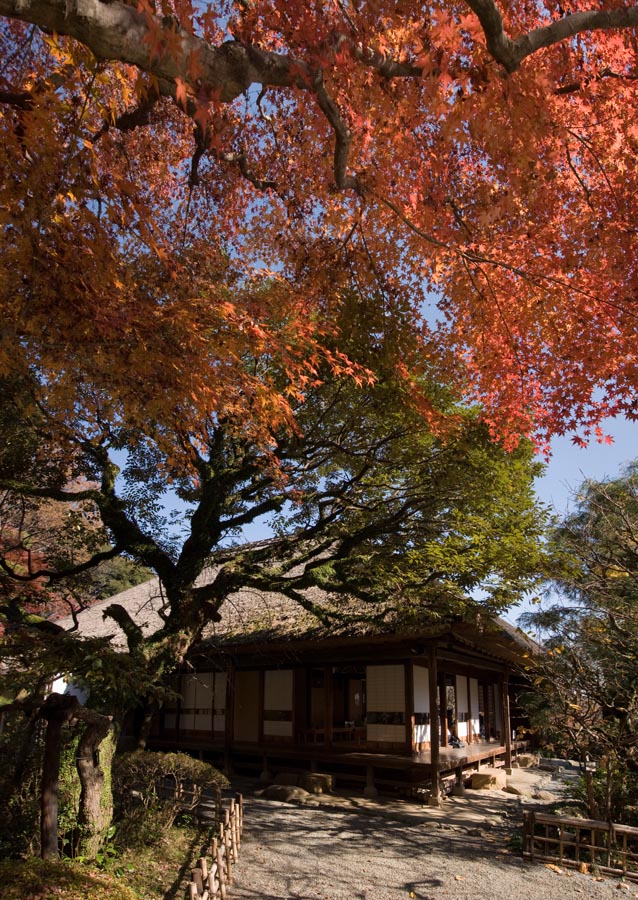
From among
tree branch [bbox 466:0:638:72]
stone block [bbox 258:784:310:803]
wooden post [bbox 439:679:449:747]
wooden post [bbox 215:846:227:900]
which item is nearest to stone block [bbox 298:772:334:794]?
stone block [bbox 258:784:310:803]

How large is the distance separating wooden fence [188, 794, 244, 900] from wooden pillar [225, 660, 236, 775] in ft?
23.5

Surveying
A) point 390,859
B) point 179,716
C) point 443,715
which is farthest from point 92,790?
point 179,716

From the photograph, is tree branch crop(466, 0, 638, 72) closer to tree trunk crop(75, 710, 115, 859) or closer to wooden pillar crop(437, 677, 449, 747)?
tree trunk crop(75, 710, 115, 859)

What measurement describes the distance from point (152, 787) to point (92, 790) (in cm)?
196

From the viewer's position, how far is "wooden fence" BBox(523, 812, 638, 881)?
7773mm

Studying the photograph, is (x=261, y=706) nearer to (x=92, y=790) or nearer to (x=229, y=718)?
(x=229, y=718)

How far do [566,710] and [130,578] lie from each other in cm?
2505

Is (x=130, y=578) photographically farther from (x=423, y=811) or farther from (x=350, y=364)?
(x=350, y=364)

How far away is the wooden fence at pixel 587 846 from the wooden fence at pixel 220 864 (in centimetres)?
396

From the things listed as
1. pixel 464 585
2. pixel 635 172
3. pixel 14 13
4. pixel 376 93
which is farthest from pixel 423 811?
pixel 14 13

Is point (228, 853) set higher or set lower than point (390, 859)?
higher

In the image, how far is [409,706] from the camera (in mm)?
13203

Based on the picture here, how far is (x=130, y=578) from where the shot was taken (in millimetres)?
30406

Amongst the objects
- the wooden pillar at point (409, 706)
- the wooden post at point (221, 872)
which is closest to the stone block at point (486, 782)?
the wooden pillar at point (409, 706)
